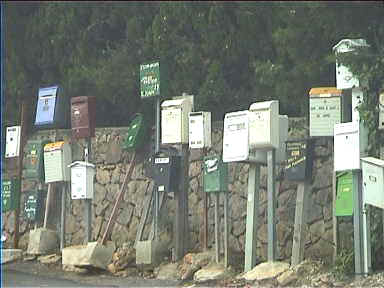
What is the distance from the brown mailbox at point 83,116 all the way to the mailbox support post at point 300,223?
394 centimetres

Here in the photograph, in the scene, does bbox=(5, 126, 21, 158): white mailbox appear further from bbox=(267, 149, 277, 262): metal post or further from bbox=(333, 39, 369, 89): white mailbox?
bbox=(333, 39, 369, 89): white mailbox

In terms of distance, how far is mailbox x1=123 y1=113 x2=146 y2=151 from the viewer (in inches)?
518

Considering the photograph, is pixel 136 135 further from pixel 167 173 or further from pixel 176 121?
pixel 176 121

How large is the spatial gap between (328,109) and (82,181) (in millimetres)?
4023

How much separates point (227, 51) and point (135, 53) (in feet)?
6.13

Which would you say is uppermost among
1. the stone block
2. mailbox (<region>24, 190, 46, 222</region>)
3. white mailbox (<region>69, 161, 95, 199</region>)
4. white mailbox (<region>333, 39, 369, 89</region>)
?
white mailbox (<region>333, 39, 369, 89</region>)

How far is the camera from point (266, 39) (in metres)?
13.2

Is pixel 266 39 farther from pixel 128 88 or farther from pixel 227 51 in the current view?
pixel 128 88

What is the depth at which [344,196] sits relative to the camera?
33.2 feet

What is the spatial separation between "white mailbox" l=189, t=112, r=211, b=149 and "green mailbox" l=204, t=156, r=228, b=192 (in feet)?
0.85

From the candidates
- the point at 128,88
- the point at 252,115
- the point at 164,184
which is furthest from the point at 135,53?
the point at 252,115

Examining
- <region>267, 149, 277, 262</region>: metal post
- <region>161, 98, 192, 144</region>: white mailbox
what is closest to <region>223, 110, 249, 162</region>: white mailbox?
<region>267, 149, 277, 262</region>: metal post

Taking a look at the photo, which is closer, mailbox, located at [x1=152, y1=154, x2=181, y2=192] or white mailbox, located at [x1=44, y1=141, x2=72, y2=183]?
mailbox, located at [x1=152, y1=154, x2=181, y2=192]

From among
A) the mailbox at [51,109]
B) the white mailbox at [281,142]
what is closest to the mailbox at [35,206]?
the mailbox at [51,109]
